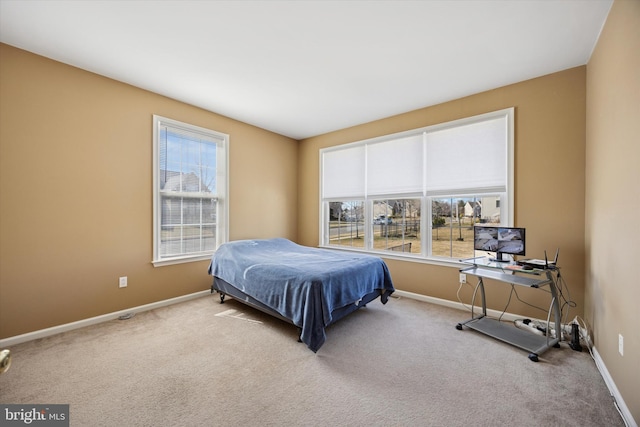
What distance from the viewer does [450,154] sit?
3533 mm

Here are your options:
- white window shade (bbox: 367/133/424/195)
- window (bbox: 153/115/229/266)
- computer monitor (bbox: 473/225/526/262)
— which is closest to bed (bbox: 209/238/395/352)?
window (bbox: 153/115/229/266)

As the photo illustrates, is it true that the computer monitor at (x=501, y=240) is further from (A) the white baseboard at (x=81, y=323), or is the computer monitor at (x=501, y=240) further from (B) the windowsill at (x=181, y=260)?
(A) the white baseboard at (x=81, y=323)

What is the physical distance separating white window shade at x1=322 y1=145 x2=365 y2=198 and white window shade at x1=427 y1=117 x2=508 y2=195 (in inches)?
43.6

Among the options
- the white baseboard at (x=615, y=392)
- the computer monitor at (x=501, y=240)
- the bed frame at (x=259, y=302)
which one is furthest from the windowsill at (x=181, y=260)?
the white baseboard at (x=615, y=392)

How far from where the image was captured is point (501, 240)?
9.16 feet

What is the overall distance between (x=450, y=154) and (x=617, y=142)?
1.69 meters

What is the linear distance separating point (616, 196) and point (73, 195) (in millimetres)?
4725

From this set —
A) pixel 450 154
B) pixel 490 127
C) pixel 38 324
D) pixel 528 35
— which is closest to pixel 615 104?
pixel 528 35

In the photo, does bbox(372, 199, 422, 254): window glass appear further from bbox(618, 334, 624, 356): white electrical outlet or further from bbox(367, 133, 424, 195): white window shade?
bbox(618, 334, 624, 356): white electrical outlet

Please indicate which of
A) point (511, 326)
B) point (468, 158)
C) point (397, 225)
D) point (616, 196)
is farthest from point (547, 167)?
point (397, 225)

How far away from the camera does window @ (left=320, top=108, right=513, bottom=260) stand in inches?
127

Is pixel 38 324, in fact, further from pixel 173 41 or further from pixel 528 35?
pixel 528 35

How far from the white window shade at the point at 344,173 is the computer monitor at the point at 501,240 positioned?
192 centimetres

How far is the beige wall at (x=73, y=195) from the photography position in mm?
2480
